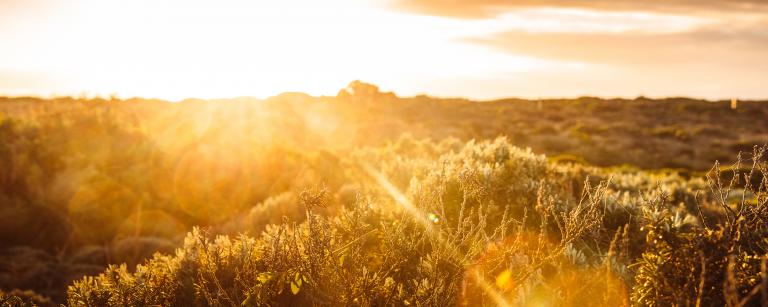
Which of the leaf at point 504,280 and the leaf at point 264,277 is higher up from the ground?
the leaf at point 264,277

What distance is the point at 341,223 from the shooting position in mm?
6090

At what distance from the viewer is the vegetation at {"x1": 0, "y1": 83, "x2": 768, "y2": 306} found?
361cm

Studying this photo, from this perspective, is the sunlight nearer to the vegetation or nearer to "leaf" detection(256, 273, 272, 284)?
the vegetation

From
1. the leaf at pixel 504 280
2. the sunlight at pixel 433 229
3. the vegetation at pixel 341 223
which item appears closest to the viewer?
the vegetation at pixel 341 223

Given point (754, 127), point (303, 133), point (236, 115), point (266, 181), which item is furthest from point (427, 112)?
point (266, 181)

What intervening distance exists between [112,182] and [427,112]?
54.6m

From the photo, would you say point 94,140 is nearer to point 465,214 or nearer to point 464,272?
point 465,214

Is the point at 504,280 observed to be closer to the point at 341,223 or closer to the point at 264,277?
the point at 264,277

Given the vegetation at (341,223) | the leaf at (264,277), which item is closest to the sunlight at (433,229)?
the vegetation at (341,223)

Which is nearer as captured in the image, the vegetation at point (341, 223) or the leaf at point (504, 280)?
the vegetation at point (341, 223)

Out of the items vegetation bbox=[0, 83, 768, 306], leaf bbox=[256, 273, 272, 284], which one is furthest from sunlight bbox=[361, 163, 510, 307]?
leaf bbox=[256, 273, 272, 284]

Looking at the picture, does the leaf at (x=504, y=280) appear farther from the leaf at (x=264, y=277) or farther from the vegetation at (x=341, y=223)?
the leaf at (x=264, y=277)

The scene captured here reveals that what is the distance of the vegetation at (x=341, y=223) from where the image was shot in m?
3.61

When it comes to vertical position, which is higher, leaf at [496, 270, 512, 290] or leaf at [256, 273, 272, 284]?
leaf at [256, 273, 272, 284]
